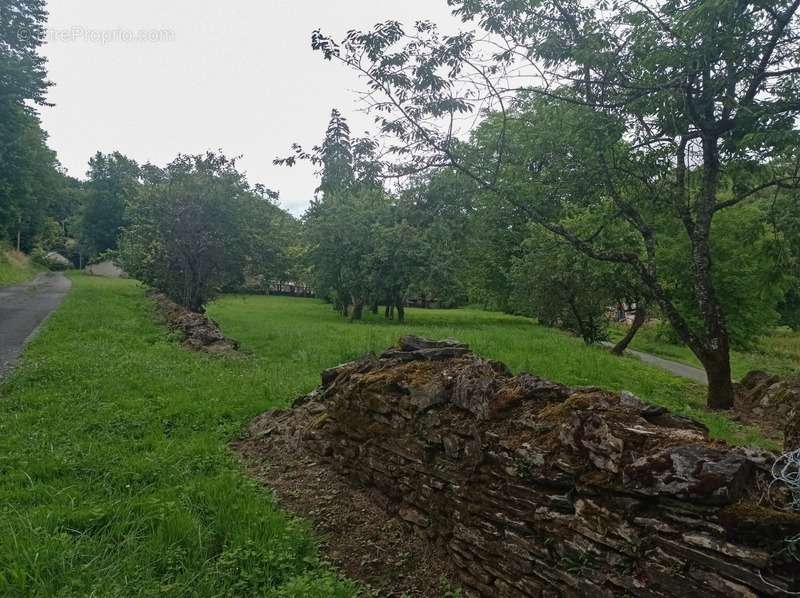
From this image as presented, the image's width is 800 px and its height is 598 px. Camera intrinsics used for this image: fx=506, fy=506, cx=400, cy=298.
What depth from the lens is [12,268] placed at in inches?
1430

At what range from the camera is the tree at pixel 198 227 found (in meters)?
18.1

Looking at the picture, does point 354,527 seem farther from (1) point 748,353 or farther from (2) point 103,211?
(2) point 103,211

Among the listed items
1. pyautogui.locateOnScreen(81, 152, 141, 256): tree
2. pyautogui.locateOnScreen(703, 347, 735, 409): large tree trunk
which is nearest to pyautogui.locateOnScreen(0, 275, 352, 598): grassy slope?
pyautogui.locateOnScreen(703, 347, 735, 409): large tree trunk

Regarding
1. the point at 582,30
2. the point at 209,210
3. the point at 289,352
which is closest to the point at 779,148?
the point at 582,30

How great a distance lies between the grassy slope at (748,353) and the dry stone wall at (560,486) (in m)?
15.2

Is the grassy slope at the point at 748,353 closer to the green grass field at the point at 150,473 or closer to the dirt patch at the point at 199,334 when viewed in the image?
the green grass field at the point at 150,473

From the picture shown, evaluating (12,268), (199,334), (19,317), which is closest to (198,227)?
(19,317)

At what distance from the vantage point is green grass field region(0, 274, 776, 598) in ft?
10.4

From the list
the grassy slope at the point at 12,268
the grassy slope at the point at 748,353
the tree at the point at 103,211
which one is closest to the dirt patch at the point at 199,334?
the grassy slope at the point at 748,353

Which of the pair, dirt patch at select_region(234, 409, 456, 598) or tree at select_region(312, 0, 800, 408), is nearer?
dirt patch at select_region(234, 409, 456, 598)

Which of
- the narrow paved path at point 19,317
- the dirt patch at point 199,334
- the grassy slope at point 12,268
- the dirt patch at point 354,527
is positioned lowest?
the grassy slope at point 12,268

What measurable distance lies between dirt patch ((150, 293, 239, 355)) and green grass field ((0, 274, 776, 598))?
3.37ft

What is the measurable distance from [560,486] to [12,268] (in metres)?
44.0

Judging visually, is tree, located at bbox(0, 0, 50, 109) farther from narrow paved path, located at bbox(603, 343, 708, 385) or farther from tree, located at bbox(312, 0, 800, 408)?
narrow paved path, located at bbox(603, 343, 708, 385)
